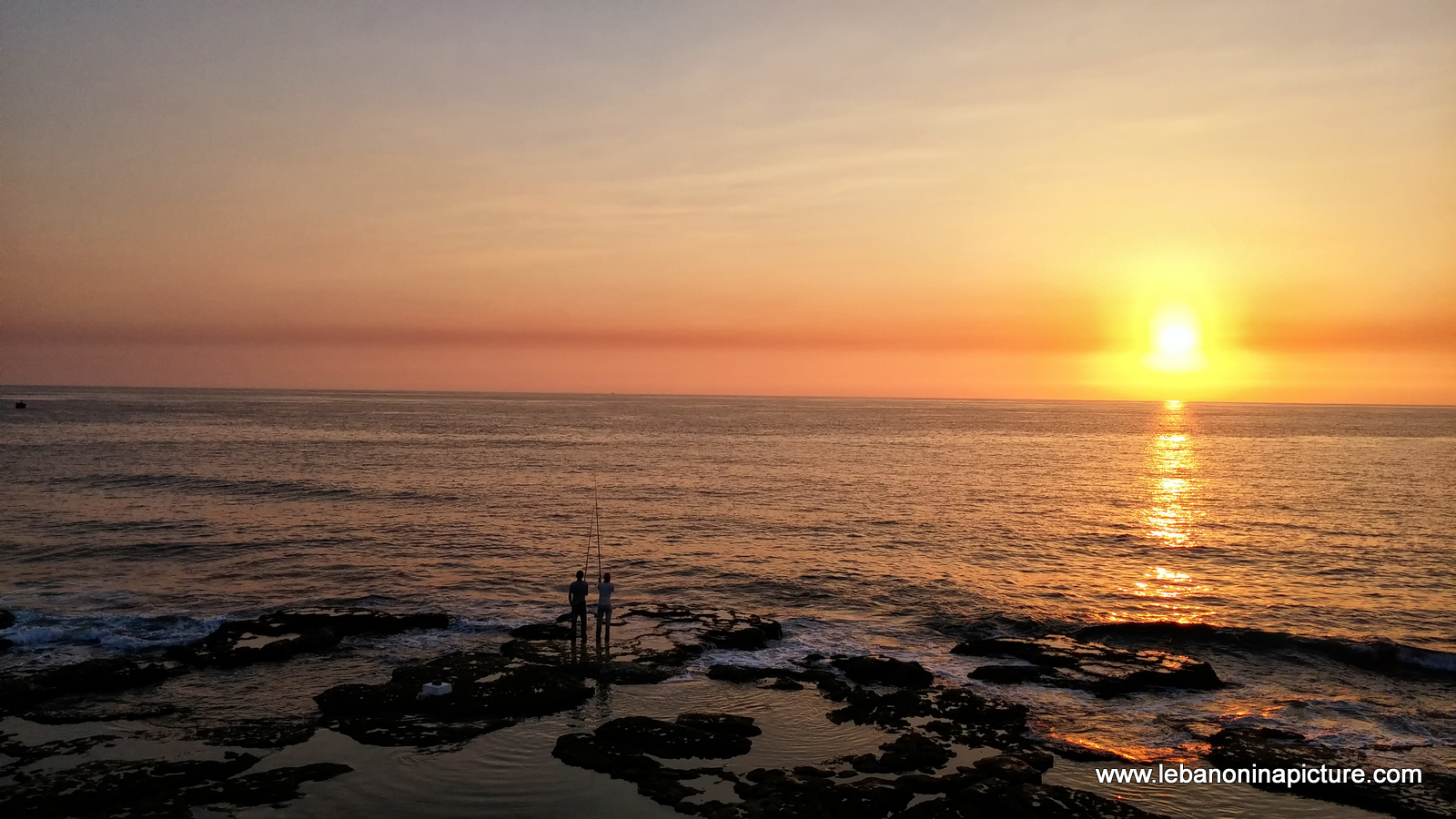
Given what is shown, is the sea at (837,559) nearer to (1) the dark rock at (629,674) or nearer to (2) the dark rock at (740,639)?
(2) the dark rock at (740,639)

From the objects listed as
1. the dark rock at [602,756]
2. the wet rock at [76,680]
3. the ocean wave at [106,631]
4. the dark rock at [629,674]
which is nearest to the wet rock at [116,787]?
the wet rock at [76,680]

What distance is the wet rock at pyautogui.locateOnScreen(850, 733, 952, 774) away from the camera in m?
14.4

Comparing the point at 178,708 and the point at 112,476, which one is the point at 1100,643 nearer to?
the point at 178,708

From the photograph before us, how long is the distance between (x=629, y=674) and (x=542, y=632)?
14.8 feet

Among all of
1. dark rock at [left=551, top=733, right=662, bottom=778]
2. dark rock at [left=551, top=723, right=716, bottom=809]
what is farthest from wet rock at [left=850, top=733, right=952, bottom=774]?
dark rock at [left=551, top=733, right=662, bottom=778]

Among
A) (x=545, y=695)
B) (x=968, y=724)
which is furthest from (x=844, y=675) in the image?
(x=545, y=695)

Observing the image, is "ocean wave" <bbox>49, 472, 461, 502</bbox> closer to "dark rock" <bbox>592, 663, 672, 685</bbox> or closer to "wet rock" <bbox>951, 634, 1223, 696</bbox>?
"dark rock" <bbox>592, 663, 672, 685</bbox>

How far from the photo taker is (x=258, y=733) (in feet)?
51.5

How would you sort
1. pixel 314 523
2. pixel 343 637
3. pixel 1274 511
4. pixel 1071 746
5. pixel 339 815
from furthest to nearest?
pixel 1274 511, pixel 314 523, pixel 343 637, pixel 1071 746, pixel 339 815

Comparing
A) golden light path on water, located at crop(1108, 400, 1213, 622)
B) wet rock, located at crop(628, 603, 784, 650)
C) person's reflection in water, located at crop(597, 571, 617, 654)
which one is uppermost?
person's reflection in water, located at crop(597, 571, 617, 654)

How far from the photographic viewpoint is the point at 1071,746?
15633mm

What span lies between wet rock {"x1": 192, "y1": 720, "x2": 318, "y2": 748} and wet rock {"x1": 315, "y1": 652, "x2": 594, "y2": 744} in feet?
1.94

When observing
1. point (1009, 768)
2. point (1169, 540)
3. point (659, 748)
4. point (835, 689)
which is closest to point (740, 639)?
point (835, 689)

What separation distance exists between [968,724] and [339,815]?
451 inches
